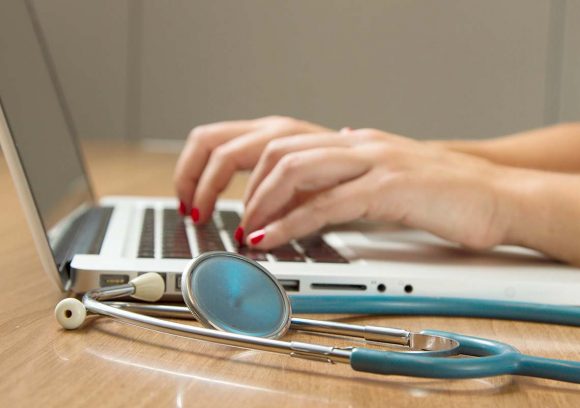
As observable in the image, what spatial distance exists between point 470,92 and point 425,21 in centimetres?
32

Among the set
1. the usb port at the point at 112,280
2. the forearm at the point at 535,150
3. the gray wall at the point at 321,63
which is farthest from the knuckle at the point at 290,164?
the gray wall at the point at 321,63

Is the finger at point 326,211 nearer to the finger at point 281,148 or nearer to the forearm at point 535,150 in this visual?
the finger at point 281,148

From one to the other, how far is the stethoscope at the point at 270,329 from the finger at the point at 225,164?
1.28 feet

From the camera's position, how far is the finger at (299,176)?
746 mm

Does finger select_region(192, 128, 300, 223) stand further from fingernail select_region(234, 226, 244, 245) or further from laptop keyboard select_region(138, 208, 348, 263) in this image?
fingernail select_region(234, 226, 244, 245)

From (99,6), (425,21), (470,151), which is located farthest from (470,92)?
(470,151)

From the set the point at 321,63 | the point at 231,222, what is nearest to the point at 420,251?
the point at 231,222

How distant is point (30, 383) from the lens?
1.25 ft

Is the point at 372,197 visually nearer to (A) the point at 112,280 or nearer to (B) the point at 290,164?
(B) the point at 290,164

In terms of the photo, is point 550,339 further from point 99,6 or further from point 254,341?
point 99,6

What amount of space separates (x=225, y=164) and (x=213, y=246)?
0.19 m

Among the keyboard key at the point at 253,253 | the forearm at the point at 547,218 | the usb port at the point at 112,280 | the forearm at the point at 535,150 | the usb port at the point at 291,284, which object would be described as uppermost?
the usb port at the point at 112,280

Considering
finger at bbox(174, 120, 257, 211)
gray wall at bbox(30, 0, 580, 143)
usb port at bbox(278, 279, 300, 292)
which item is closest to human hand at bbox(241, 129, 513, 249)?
usb port at bbox(278, 279, 300, 292)

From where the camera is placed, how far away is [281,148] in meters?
0.77
